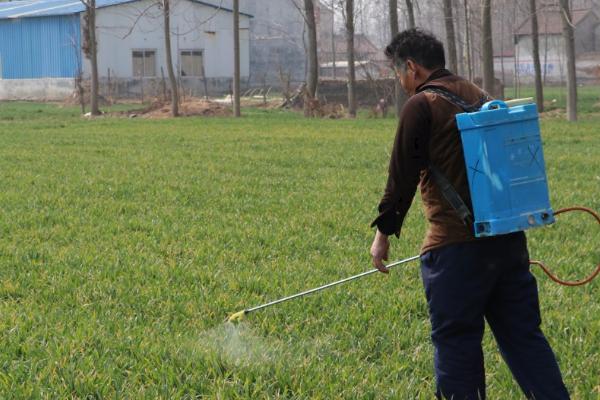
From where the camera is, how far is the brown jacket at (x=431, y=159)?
377cm

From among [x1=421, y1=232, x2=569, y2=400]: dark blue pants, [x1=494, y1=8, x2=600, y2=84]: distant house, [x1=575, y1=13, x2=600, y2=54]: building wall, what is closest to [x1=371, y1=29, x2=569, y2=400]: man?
[x1=421, y1=232, x2=569, y2=400]: dark blue pants

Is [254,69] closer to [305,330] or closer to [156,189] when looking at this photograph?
[156,189]

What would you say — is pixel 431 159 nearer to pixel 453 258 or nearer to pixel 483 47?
pixel 453 258

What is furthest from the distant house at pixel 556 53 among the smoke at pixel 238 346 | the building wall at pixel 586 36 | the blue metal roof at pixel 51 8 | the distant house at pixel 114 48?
the smoke at pixel 238 346

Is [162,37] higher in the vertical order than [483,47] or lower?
higher

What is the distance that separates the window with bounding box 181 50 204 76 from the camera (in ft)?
181

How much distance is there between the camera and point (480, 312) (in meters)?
3.80

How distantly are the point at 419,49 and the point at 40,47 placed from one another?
5143 cm

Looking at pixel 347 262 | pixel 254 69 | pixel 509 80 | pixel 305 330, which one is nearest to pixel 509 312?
pixel 305 330

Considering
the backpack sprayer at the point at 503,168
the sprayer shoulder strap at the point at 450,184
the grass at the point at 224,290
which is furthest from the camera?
the grass at the point at 224,290

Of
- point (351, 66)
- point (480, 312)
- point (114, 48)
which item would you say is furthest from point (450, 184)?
point (114, 48)

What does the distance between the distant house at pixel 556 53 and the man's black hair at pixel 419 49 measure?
72.5 metres

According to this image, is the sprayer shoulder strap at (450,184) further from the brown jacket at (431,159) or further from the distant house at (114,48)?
the distant house at (114,48)

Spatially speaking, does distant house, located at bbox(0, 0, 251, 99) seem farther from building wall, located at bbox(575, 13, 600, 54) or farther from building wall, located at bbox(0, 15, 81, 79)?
building wall, located at bbox(575, 13, 600, 54)
